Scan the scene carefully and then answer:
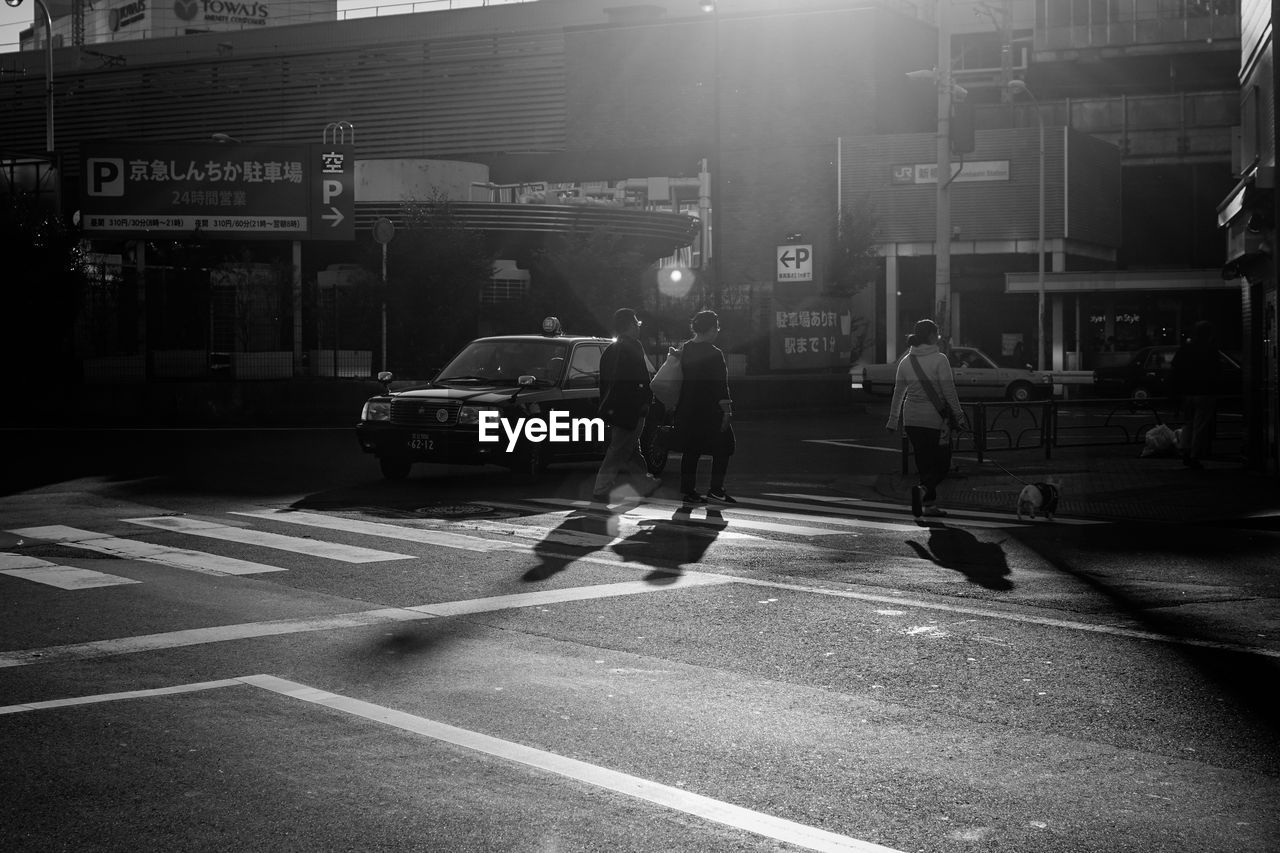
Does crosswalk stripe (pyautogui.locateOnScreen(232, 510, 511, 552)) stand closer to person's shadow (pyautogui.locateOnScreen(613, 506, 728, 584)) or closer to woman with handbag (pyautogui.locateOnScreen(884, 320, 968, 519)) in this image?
person's shadow (pyautogui.locateOnScreen(613, 506, 728, 584))

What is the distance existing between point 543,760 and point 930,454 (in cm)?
922

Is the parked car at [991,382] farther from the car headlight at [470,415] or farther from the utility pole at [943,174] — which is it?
the car headlight at [470,415]

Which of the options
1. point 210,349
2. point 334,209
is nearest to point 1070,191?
point 334,209

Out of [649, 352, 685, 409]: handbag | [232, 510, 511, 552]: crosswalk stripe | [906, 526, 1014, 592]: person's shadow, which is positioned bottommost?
[906, 526, 1014, 592]: person's shadow

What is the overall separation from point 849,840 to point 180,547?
7.81 meters

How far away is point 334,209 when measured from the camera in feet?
118

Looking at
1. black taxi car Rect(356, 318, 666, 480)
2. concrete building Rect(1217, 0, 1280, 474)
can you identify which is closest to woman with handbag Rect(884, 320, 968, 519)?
black taxi car Rect(356, 318, 666, 480)

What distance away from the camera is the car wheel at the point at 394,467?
55.0ft

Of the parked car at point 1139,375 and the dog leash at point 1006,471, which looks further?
the parked car at point 1139,375

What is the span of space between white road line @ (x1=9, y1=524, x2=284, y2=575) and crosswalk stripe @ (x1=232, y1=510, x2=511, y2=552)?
1555 millimetres

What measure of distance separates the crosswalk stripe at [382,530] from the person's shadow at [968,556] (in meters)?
3.20

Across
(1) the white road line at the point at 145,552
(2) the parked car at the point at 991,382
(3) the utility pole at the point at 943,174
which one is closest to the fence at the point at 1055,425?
→ (3) the utility pole at the point at 943,174

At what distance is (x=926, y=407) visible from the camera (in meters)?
13.7

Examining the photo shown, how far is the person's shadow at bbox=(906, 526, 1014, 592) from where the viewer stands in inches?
383
